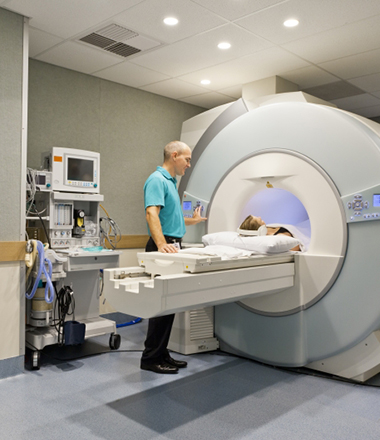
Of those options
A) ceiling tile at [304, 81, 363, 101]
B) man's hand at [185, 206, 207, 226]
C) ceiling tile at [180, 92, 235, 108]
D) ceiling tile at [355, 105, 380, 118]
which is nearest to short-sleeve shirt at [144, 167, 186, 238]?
man's hand at [185, 206, 207, 226]

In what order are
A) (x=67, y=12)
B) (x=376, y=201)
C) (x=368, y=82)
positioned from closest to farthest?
(x=376, y=201) → (x=67, y=12) → (x=368, y=82)

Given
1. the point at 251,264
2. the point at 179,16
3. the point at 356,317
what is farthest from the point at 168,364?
the point at 179,16

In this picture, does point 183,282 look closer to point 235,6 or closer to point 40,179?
point 40,179

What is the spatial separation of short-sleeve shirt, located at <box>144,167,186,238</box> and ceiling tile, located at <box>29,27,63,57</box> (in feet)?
4.14

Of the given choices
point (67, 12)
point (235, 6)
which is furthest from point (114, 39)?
point (235, 6)

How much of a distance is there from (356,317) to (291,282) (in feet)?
1.42

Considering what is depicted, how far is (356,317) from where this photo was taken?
102 inches

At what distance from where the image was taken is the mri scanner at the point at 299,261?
233 centimetres

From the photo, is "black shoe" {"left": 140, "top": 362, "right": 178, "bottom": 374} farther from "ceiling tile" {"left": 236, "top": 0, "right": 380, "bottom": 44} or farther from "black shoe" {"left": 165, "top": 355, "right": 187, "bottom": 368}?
"ceiling tile" {"left": 236, "top": 0, "right": 380, "bottom": 44}

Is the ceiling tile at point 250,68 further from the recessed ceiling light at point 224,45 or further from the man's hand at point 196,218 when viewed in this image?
the man's hand at point 196,218

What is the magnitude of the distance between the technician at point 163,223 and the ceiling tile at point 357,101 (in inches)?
95.9

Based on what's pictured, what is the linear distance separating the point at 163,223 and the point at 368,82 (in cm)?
250

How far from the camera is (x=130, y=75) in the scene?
394 centimetres

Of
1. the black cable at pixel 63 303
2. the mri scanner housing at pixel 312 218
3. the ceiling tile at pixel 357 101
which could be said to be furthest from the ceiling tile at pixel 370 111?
the black cable at pixel 63 303
